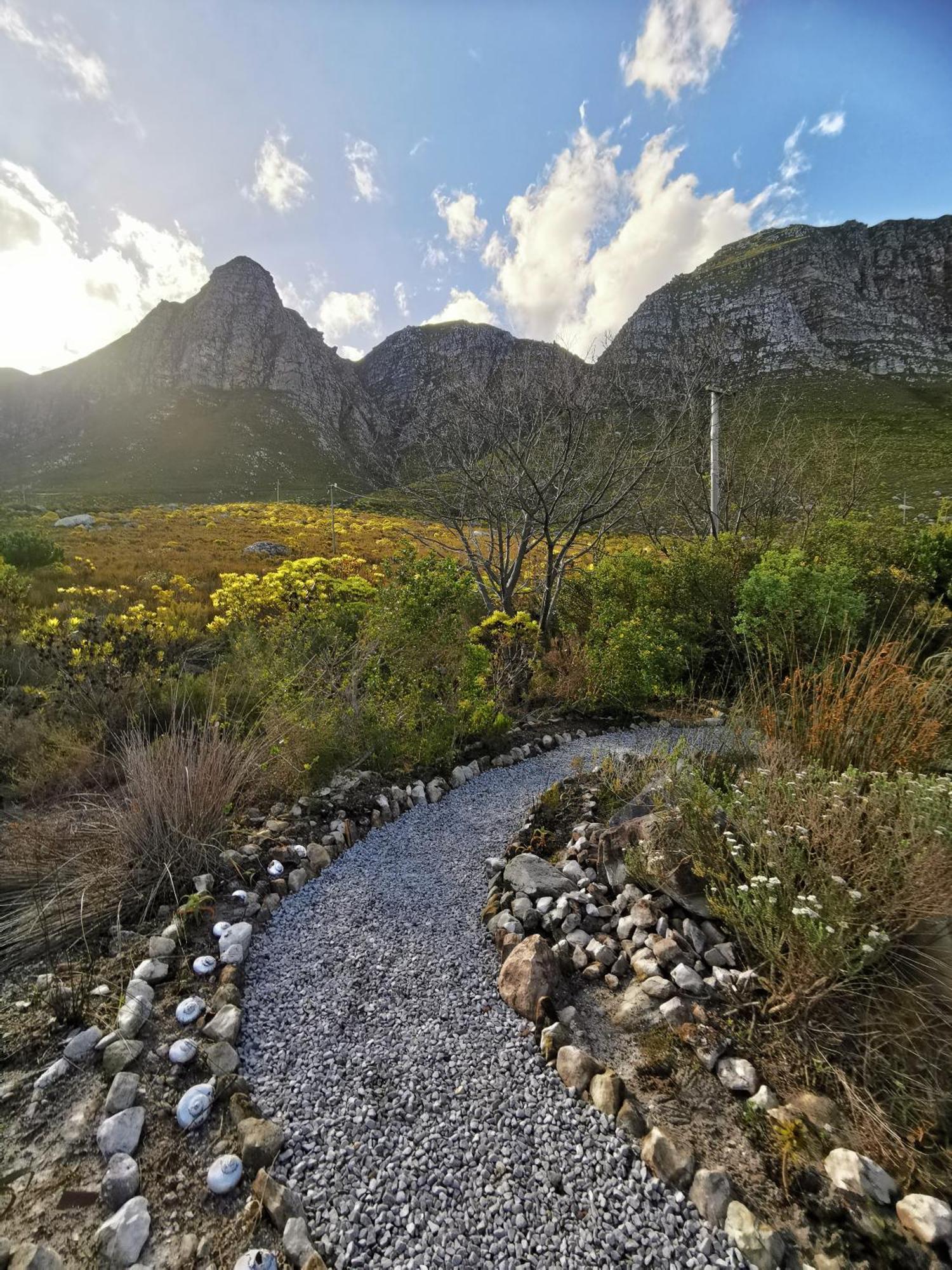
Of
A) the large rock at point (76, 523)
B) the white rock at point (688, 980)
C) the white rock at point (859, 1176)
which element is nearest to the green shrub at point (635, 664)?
the white rock at point (688, 980)

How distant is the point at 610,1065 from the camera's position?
80.7 inches

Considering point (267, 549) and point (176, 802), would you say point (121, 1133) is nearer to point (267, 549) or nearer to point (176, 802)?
point (176, 802)

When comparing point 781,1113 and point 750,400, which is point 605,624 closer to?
point 781,1113

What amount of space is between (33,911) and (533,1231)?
2.64m

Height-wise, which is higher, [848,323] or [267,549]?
[848,323]

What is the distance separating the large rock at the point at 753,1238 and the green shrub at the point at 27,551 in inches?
572

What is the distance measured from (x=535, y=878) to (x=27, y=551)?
45.8 ft

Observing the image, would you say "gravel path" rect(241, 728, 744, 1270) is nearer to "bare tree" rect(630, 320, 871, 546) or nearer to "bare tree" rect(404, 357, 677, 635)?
"bare tree" rect(404, 357, 677, 635)

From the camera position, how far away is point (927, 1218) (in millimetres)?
1408

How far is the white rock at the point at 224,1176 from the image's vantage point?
1.58 meters

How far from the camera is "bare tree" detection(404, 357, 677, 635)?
7.82 metres

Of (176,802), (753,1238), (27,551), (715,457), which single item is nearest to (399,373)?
(27,551)

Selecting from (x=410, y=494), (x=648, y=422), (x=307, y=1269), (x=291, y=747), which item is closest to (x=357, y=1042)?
(x=307, y=1269)

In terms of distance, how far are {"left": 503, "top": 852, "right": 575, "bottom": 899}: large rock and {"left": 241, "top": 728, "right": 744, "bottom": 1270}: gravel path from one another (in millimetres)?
282
